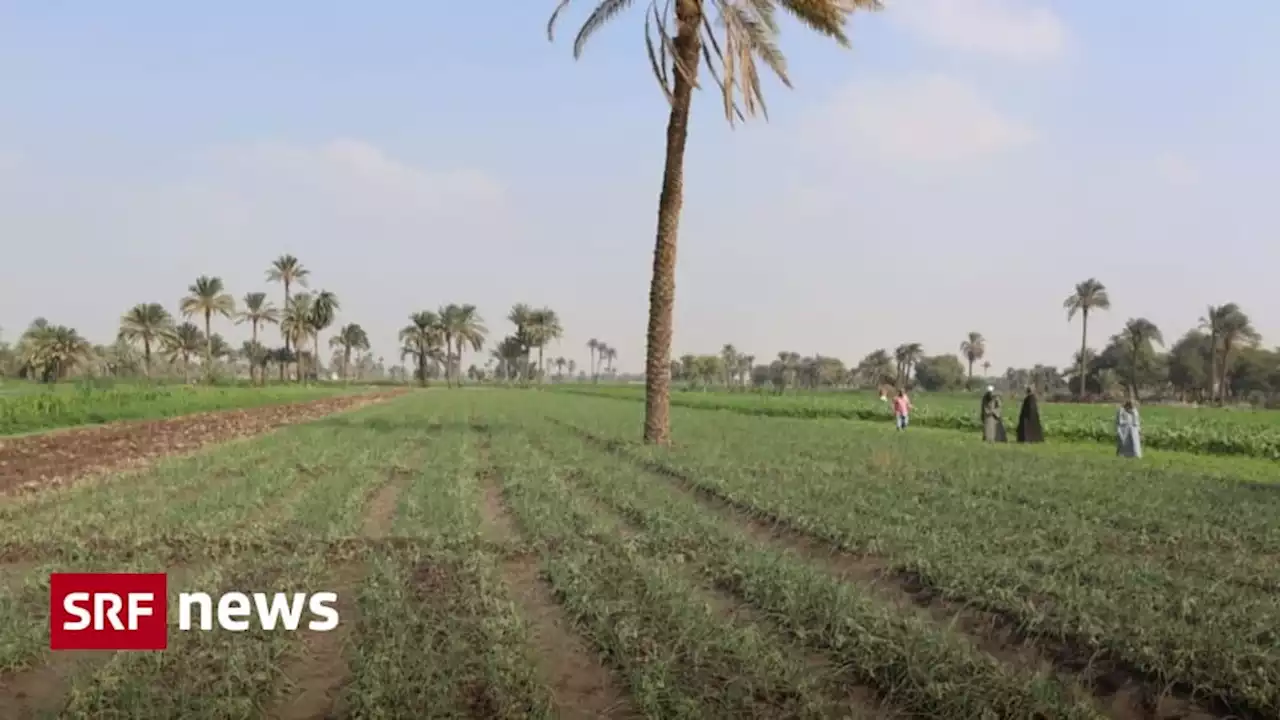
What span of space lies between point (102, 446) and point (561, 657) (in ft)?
73.8

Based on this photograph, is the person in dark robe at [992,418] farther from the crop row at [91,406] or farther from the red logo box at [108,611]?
the crop row at [91,406]

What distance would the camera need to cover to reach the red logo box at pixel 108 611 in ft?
22.0

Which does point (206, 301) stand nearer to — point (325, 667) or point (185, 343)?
point (185, 343)

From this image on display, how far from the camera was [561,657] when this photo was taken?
6500mm

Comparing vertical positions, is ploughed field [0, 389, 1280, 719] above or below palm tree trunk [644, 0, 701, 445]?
below

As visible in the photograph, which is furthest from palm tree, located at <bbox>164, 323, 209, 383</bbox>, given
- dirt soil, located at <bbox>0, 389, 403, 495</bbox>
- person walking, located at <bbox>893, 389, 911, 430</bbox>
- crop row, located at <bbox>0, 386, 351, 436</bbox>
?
person walking, located at <bbox>893, 389, 911, 430</bbox>

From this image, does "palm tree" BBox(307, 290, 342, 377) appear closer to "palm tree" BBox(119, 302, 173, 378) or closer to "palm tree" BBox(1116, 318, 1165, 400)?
"palm tree" BBox(119, 302, 173, 378)

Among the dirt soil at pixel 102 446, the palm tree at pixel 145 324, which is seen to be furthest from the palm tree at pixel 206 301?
the dirt soil at pixel 102 446

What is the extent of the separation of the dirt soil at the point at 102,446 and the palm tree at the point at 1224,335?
90178 millimetres

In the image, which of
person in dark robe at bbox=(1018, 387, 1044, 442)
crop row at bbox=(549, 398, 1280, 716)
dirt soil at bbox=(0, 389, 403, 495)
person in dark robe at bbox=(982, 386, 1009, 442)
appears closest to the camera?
crop row at bbox=(549, 398, 1280, 716)

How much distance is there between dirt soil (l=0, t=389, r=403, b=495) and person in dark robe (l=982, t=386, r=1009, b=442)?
19.6m

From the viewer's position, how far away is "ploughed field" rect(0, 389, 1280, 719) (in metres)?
5.63

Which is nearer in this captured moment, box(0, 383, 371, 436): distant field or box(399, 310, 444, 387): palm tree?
box(0, 383, 371, 436): distant field

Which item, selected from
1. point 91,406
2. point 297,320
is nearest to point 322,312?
point 297,320
